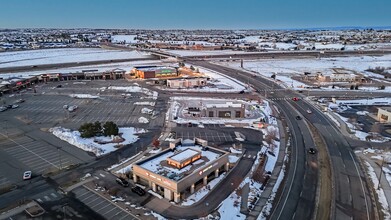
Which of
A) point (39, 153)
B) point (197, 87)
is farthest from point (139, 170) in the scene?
point (197, 87)

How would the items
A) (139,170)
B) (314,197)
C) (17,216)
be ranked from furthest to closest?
1. (139,170)
2. (314,197)
3. (17,216)

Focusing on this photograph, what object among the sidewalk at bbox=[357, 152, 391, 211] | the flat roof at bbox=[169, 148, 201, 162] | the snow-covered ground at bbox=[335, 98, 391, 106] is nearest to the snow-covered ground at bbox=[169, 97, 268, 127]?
the snow-covered ground at bbox=[335, 98, 391, 106]

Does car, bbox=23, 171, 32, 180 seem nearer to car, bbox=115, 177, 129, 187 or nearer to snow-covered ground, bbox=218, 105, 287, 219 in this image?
car, bbox=115, 177, 129, 187

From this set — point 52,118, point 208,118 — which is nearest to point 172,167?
point 208,118

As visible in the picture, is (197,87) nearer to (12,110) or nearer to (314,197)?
(12,110)

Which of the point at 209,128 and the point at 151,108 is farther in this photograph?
the point at 151,108

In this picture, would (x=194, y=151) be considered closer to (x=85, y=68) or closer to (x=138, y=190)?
(x=138, y=190)
